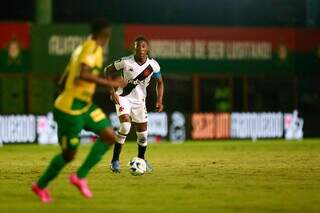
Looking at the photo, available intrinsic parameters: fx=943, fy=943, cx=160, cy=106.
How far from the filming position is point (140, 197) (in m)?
12.1

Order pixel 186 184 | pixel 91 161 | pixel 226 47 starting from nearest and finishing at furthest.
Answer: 1. pixel 91 161
2. pixel 186 184
3. pixel 226 47

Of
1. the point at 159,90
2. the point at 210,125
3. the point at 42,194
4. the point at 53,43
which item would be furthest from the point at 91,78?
the point at 210,125

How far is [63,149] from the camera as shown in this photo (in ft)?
38.7

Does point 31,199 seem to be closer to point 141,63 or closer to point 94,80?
point 94,80

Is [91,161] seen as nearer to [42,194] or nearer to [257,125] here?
[42,194]

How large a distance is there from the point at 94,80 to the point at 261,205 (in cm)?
252

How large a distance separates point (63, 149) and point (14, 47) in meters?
15.2

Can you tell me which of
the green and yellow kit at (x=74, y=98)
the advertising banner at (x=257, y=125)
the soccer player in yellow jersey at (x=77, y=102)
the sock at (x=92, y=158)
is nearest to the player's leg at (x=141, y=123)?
the sock at (x=92, y=158)

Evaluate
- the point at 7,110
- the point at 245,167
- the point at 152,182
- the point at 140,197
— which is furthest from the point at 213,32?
the point at 140,197

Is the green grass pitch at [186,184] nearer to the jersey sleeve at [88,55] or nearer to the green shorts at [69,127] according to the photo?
the green shorts at [69,127]

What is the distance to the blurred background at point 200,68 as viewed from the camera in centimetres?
2688

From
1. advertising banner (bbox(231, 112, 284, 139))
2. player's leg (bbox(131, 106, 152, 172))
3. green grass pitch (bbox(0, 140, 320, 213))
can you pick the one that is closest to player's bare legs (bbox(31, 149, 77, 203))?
green grass pitch (bbox(0, 140, 320, 213))

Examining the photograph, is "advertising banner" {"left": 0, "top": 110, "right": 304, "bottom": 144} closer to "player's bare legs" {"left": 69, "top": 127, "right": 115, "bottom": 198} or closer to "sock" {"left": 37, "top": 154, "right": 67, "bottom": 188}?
"player's bare legs" {"left": 69, "top": 127, "right": 115, "bottom": 198}

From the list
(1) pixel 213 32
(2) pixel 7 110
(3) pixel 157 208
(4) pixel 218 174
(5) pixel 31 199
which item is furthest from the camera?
(1) pixel 213 32
